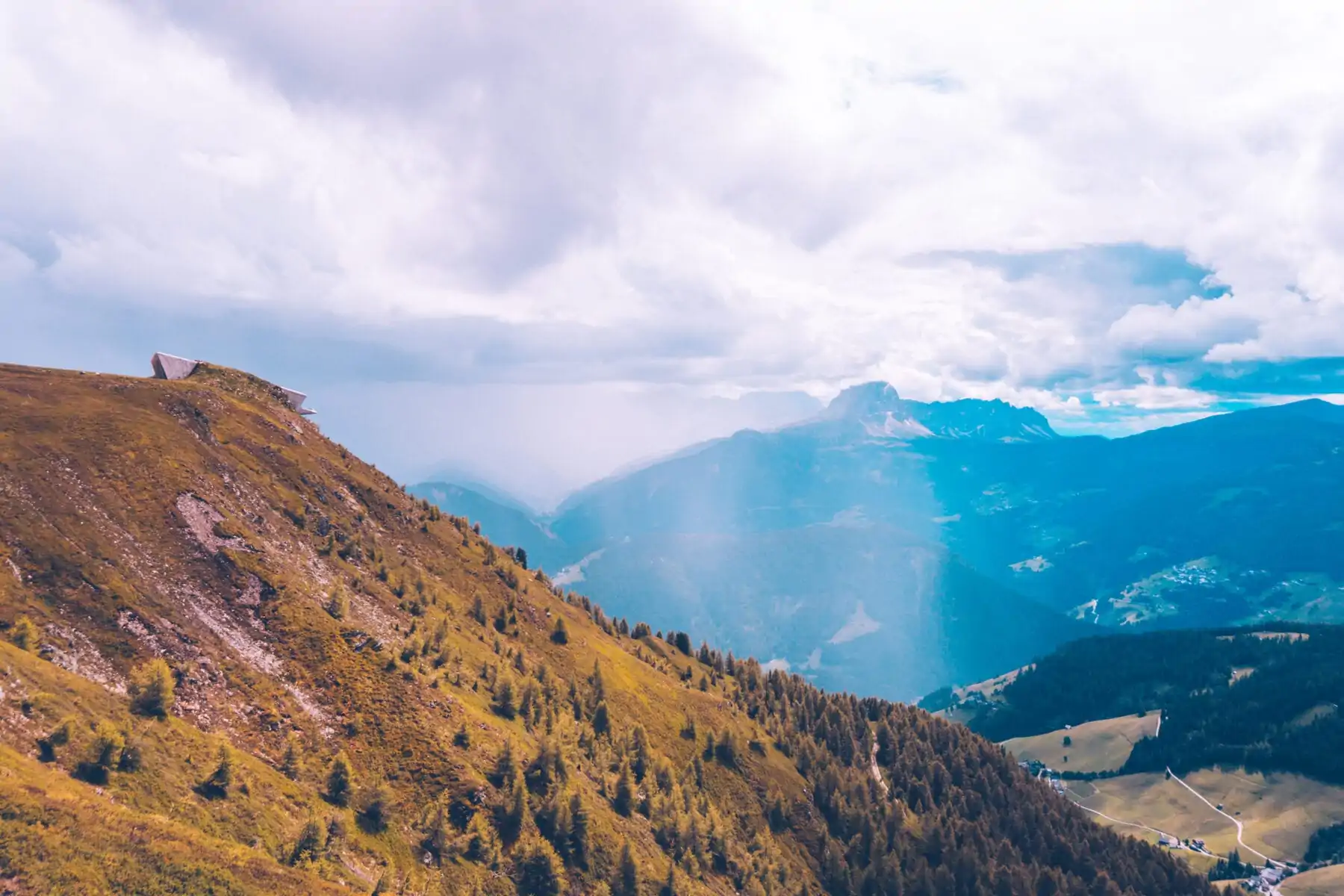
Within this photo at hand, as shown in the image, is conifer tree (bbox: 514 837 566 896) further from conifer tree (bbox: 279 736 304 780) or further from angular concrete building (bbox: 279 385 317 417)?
angular concrete building (bbox: 279 385 317 417)

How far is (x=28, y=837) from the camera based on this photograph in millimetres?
40031

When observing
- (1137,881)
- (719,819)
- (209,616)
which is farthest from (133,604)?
(1137,881)

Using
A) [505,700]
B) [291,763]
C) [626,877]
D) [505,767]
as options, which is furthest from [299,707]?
[626,877]

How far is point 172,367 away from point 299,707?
97.7m

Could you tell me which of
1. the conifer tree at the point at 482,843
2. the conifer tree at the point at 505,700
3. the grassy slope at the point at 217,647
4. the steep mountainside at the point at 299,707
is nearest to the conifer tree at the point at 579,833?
the steep mountainside at the point at 299,707

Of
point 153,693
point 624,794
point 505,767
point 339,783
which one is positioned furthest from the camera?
point 624,794

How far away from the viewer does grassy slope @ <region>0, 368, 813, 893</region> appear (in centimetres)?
4800

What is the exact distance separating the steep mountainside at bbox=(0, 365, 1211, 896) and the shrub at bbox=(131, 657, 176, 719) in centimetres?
27

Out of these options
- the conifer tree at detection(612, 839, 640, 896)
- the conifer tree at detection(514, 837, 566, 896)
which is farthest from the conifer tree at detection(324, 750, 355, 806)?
the conifer tree at detection(612, 839, 640, 896)

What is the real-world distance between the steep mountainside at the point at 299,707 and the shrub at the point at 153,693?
272 millimetres

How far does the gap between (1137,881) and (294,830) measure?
9116 inches

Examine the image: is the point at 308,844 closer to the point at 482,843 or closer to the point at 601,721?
the point at 482,843

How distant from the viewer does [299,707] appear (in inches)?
2980

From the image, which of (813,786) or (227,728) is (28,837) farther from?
(813,786)
